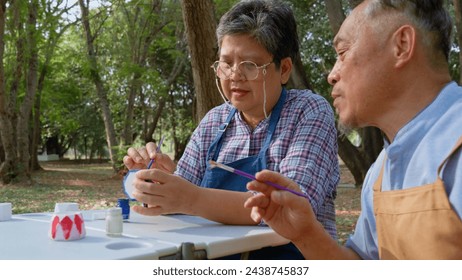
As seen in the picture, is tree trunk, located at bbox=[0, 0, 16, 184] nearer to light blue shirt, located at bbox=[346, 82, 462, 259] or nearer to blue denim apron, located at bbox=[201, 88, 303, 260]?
blue denim apron, located at bbox=[201, 88, 303, 260]

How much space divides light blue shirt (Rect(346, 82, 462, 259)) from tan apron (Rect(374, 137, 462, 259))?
0.02 metres

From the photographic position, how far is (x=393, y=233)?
1330mm

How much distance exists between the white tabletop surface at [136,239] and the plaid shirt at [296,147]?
0.88ft

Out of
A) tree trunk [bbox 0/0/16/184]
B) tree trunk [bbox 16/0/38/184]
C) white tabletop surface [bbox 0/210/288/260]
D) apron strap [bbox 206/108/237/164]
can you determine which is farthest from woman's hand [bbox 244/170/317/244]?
tree trunk [bbox 16/0/38/184]

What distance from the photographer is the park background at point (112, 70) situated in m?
7.52

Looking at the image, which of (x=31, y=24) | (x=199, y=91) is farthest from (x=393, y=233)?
(x=31, y=24)

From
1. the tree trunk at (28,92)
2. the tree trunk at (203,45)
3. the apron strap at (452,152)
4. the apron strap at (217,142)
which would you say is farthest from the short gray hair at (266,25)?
the tree trunk at (28,92)

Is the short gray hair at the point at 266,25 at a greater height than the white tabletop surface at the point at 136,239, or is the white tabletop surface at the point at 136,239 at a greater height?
the short gray hair at the point at 266,25

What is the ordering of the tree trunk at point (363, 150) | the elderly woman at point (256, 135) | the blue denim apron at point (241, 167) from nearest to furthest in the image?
the elderly woman at point (256, 135), the blue denim apron at point (241, 167), the tree trunk at point (363, 150)

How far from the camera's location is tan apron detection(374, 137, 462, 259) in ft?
3.78

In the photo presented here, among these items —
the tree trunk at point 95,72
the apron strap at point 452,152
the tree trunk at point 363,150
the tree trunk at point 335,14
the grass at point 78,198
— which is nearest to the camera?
the apron strap at point 452,152

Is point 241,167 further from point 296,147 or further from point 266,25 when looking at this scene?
point 266,25

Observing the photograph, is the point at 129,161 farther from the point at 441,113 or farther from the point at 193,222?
the point at 441,113

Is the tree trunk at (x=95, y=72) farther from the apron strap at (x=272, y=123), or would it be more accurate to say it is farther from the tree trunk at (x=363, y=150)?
the apron strap at (x=272, y=123)
